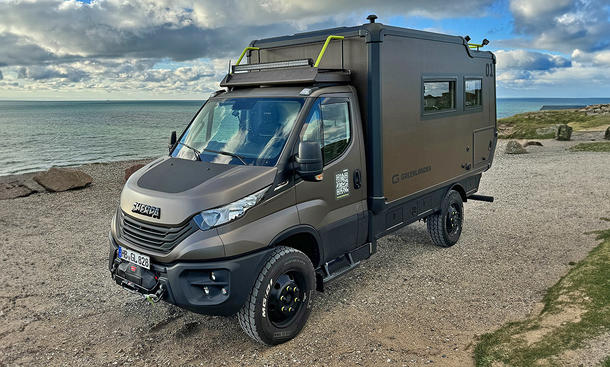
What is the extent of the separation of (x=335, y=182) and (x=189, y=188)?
183 cm

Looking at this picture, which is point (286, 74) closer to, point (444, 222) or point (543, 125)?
point (444, 222)

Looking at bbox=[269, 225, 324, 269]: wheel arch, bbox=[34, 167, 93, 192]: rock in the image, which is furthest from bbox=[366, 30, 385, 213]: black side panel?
bbox=[34, 167, 93, 192]: rock

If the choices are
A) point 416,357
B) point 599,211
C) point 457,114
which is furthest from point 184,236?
point 599,211

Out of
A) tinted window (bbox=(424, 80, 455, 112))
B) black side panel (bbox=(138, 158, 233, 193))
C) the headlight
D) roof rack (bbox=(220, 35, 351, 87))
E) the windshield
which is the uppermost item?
roof rack (bbox=(220, 35, 351, 87))

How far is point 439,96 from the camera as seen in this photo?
767 cm

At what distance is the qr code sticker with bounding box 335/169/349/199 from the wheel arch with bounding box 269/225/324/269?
0.62 m

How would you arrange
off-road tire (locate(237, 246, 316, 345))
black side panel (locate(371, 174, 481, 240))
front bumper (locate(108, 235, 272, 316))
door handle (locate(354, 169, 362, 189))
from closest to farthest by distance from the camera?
front bumper (locate(108, 235, 272, 316)), off-road tire (locate(237, 246, 316, 345)), door handle (locate(354, 169, 362, 189)), black side panel (locate(371, 174, 481, 240))

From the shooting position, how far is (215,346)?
5.30m

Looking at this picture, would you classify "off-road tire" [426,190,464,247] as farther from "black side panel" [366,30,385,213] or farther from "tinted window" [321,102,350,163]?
"tinted window" [321,102,350,163]

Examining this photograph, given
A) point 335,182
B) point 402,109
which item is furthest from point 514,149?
point 335,182

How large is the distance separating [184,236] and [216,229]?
0.34 m

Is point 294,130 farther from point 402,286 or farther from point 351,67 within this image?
point 402,286

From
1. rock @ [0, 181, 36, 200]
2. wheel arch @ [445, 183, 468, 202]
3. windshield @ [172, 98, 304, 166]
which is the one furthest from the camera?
rock @ [0, 181, 36, 200]

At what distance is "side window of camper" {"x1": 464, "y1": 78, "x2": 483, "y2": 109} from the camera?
8516mm
